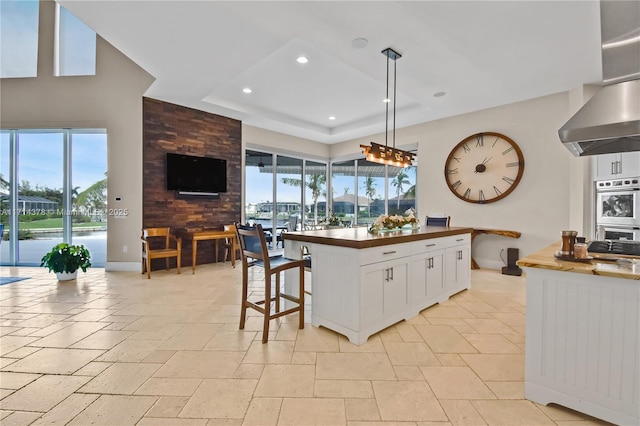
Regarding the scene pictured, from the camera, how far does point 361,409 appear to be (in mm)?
1581

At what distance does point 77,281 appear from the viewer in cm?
426

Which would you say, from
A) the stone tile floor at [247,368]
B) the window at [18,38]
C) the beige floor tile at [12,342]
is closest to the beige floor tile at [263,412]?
the stone tile floor at [247,368]

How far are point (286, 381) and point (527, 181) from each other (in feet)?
15.6

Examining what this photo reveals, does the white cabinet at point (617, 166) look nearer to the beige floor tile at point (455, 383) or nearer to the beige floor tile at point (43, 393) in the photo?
the beige floor tile at point (455, 383)

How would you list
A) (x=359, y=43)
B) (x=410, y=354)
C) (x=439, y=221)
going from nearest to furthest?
(x=410, y=354)
(x=359, y=43)
(x=439, y=221)

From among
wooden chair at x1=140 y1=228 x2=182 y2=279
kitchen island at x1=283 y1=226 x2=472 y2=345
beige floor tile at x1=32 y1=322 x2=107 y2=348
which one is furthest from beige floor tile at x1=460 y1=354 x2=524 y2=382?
wooden chair at x1=140 y1=228 x2=182 y2=279

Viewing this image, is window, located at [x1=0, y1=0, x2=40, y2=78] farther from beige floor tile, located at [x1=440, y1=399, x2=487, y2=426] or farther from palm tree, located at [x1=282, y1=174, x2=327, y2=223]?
beige floor tile, located at [x1=440, y1=399, x2=487, y2=426]

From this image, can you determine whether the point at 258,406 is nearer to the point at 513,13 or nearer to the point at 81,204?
the point at 513,13

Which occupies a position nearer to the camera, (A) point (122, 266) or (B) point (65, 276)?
(B) point (65, 276)

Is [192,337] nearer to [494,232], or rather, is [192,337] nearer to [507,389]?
[507,389]

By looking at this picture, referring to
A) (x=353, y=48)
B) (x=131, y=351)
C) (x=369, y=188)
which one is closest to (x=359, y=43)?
(x=353, y=48)

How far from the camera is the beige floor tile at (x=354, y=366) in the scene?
1895 millimetres

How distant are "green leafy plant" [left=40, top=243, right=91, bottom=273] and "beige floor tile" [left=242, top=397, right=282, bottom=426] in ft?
13.8

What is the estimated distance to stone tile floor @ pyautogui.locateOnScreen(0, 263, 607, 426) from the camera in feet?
5.08
